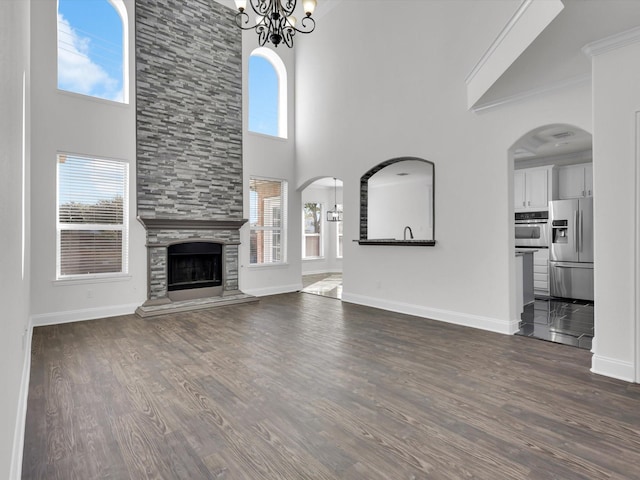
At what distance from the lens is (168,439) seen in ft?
6.87

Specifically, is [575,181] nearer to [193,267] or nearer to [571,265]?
[571,265]

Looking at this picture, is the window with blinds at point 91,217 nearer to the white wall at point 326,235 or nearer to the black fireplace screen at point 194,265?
the black fireplace screen at point 194,265

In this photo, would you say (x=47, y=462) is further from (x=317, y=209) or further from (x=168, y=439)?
(x=317, y=209)

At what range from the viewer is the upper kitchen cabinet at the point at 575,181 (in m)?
6.66

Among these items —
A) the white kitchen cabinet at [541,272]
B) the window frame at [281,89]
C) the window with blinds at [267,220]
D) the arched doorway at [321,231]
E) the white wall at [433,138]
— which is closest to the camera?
the white wall at [433,138]

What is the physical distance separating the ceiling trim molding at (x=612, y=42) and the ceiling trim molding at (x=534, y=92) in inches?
24.6

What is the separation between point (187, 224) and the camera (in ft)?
19.9

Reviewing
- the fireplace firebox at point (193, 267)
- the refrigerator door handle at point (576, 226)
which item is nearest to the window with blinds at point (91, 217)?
the fireplace firebox at point (193, 267)

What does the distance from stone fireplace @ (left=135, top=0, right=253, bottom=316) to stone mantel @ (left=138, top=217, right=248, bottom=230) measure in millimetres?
17

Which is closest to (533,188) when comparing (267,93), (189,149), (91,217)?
(267,93)

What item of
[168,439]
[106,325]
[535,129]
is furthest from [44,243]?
[535,129]

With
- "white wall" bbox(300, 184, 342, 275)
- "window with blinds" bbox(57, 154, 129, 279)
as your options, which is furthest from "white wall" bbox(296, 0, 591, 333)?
"white wall" bbox(300, 184, 342, 275)

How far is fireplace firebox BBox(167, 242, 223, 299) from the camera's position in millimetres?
6048

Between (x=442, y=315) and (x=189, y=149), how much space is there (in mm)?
4845
